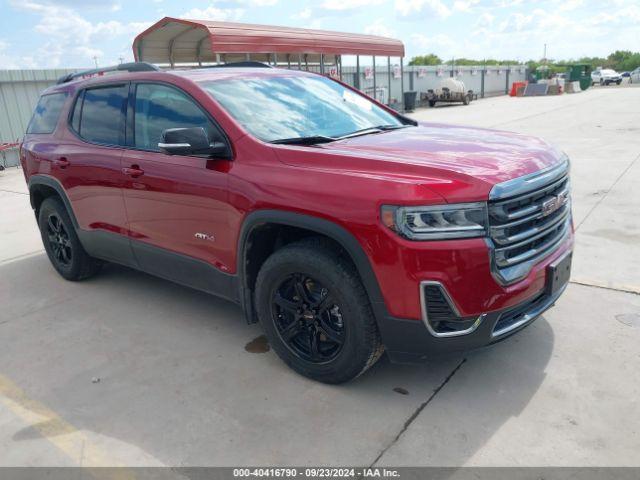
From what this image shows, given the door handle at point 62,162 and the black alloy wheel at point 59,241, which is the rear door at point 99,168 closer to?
the door handle at point 62,162

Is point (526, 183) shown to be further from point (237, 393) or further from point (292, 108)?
point (237, 393)

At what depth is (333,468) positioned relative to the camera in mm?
2533

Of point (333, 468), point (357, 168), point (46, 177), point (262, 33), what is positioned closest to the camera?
point (333, 468)

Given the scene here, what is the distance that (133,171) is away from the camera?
13.0 ft

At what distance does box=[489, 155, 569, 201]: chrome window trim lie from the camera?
259cm

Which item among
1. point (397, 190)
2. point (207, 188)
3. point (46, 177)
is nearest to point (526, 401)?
point (397, 190)

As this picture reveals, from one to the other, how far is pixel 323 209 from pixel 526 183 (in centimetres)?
105

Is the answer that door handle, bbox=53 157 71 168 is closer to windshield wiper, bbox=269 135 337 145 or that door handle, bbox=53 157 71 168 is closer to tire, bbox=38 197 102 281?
tire, bbox=38 197 102 281

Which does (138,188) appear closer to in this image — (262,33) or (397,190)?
(397,190)

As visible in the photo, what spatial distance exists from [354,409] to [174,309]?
6.77 ft

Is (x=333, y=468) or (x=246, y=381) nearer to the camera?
(x=333, y=468)

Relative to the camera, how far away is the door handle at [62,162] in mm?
4684

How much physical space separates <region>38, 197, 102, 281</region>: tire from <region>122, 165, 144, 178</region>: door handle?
1266 mm

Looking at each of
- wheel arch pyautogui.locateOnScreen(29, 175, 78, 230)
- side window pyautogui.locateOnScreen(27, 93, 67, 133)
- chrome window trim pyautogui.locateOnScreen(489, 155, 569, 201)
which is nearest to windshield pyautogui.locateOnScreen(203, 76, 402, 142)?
chrome window trim pyautogui.locateOnScreen(489, 155, 569, 201)
